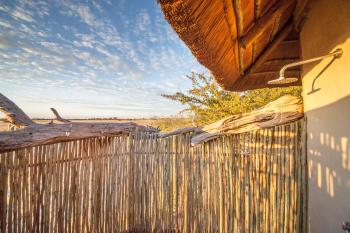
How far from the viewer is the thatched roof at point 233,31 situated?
1.67 metres

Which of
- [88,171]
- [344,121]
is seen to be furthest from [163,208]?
[344,121]

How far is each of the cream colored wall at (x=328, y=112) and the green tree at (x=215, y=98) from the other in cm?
455

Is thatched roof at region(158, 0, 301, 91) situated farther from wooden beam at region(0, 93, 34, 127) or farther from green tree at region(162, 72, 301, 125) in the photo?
green tree at region(162, 72, 301, 125)

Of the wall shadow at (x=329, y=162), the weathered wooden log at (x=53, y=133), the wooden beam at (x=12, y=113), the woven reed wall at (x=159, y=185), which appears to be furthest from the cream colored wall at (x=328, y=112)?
the wooden beam at (x=12, y=113)

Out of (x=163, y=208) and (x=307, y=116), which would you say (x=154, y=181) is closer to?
(x=163, y=208)

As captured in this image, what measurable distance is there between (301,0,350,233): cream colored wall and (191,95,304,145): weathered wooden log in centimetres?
37

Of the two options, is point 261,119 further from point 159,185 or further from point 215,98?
point 215,98

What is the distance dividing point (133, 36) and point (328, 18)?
17.0 metres

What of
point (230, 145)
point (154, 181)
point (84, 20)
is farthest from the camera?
point (84, 20)

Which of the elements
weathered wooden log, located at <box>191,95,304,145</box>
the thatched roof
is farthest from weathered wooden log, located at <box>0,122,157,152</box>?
the thatched roof

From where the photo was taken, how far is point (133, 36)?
17516 millimetres

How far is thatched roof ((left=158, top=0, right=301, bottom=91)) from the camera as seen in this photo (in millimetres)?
1668

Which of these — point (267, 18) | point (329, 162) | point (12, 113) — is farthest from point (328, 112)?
point (12, 113)

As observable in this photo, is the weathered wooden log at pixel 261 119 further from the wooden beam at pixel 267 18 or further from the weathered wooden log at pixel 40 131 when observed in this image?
the weathered wooden log at pixel 40 131
